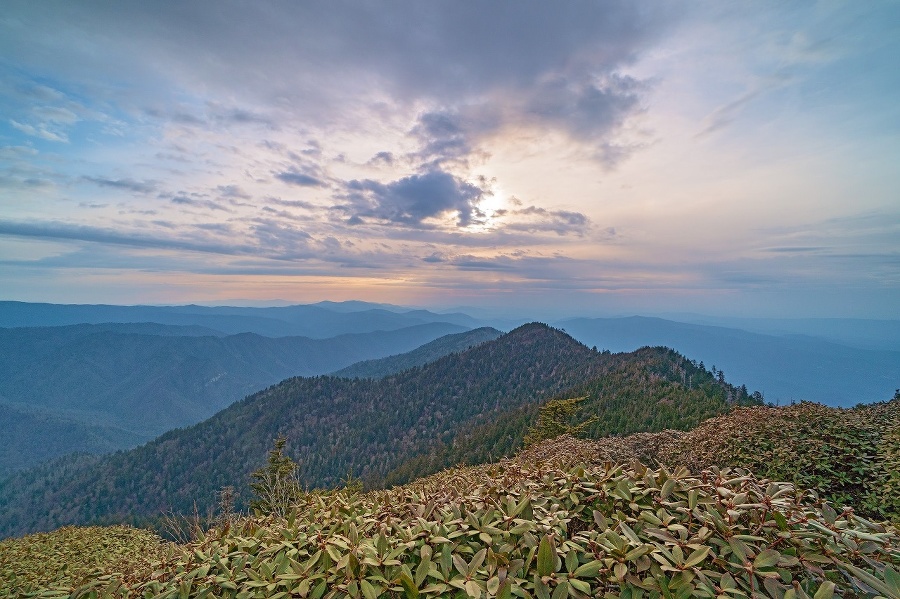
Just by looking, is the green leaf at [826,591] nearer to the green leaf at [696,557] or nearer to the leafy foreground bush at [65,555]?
the green leaf at [696,557]

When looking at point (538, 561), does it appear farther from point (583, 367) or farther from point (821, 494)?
point (583, 367)

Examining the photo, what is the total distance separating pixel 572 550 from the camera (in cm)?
242

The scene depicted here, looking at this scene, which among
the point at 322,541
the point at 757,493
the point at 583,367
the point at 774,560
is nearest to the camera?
the point at 774,560

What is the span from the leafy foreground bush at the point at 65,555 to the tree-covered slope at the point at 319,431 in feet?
242

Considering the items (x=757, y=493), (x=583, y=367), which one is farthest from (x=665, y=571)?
(x=583, y=367)

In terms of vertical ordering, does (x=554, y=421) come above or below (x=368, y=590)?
A: below

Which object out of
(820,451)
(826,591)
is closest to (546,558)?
(826,591)

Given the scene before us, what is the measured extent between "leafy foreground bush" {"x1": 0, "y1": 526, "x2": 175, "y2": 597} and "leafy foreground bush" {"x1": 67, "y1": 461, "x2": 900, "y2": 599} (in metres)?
4.85

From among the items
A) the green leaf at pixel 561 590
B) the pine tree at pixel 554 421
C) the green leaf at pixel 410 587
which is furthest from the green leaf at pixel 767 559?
the pine tree at pixel 554 421

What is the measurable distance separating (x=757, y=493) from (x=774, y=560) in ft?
2.34

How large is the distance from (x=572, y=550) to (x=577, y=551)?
25cm

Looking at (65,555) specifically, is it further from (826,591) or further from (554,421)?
(554,421)

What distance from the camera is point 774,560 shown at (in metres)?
2.18

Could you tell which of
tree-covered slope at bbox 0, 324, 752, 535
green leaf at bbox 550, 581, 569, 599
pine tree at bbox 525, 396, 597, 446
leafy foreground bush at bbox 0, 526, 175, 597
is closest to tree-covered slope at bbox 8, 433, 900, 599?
green leaf at bbox 550, 581, 569, 599
